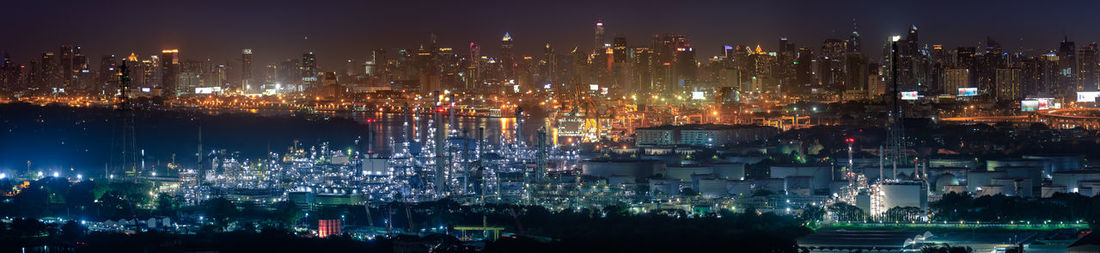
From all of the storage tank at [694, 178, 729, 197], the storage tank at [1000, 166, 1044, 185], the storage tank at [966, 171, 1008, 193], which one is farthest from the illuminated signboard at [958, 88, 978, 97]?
the storage tank at [694, 178, 729, 197]

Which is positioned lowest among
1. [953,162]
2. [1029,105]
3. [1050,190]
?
[1050,190]

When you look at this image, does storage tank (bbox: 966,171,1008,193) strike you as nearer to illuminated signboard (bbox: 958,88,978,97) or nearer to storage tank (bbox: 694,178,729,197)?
storage tank (bbox: 694,178,729,197)

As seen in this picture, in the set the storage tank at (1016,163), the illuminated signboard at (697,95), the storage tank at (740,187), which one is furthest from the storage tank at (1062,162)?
the illuminated signboard at (697,95)

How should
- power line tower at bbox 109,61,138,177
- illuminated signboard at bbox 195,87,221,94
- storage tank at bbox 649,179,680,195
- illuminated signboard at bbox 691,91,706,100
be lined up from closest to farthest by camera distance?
1. storage tank at bbox 649,179,680,195
2. power line tower at bbox 109,61,138,177
3. illuminated signboard at bbox 691,91,706,100
4. illuminated signboard at bbox 195,87,221,94

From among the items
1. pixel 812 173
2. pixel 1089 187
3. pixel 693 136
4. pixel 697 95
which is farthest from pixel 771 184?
pixel 697 95

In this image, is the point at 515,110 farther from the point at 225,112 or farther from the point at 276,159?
the point at 276,159

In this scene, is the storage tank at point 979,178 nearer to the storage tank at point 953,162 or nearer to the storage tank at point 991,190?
the storage tank at point 991,190

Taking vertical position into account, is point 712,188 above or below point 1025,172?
below

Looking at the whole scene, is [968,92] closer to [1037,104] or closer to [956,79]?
[956,79]

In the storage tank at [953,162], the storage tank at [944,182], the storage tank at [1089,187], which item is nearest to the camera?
the storage tank at [1089,187]

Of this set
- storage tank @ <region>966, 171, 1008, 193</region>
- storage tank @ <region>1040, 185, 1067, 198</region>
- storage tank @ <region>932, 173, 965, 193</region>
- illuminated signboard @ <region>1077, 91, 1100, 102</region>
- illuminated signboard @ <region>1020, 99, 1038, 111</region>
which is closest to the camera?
storage tank @ <region>1040, 185, 1067, 198</region>

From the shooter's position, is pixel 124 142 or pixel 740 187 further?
pixel 124 142
